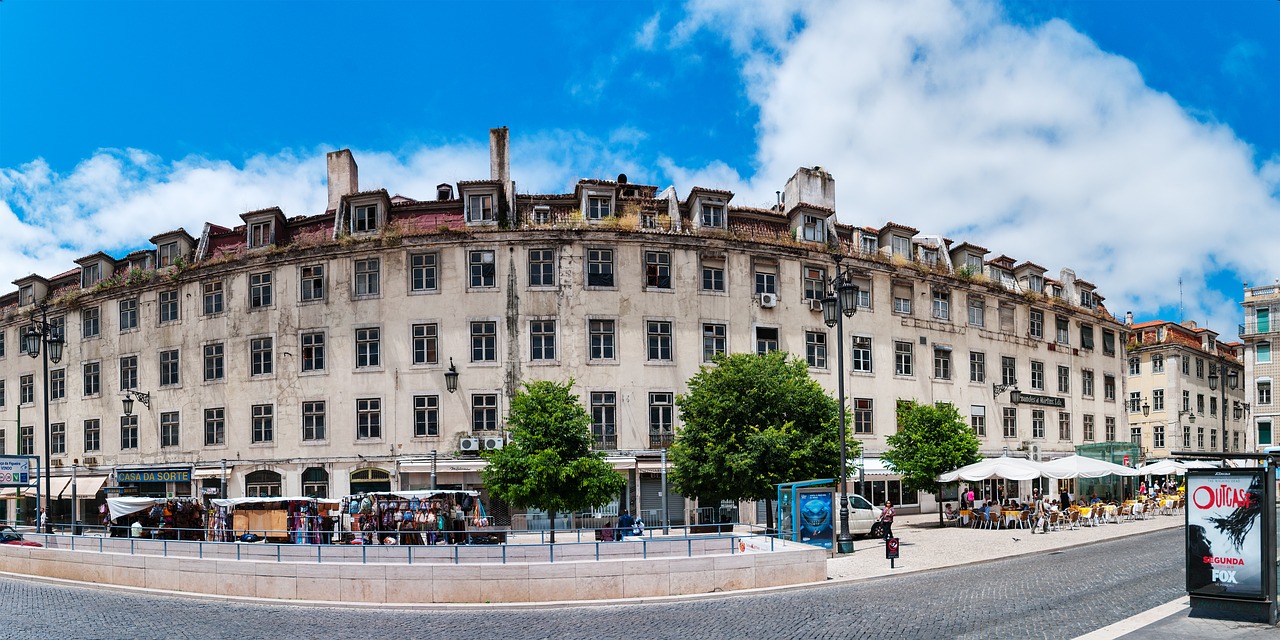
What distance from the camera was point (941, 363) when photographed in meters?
45.0

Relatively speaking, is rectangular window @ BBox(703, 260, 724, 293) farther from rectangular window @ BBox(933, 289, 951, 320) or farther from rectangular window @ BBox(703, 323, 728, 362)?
rectangular window @ BBox(933, 289, 951, 320)

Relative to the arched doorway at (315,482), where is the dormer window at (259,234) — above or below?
above

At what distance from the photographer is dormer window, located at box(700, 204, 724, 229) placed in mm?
40188

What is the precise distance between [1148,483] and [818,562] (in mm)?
45675

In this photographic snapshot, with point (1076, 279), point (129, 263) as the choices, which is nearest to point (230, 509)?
point (129, 263)

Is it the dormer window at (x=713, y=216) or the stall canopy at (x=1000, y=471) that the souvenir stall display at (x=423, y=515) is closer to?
the dormer window at (x=713, y=216)

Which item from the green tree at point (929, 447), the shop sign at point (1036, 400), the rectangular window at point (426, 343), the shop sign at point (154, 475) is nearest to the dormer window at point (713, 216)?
the green tree at point (929, 447)

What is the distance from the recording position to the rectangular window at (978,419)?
4600 cm

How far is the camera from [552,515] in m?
29.1

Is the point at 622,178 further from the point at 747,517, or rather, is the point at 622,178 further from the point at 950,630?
the point at 950,630

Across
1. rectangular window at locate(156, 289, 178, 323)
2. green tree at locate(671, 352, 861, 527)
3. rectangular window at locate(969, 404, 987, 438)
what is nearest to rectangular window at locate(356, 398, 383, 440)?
rectangular window at locate(156, 289, 178, 323)

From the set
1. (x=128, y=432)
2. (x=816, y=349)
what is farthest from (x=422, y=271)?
(x=816, y=349)

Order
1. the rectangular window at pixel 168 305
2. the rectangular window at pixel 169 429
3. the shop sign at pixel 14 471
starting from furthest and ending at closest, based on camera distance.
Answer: the rectangular window at pixel 168 305 → the rectangular window at pixel 169 429 → the shop sign at pixel 14 471

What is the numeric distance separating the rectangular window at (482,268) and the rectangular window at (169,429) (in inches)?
597
